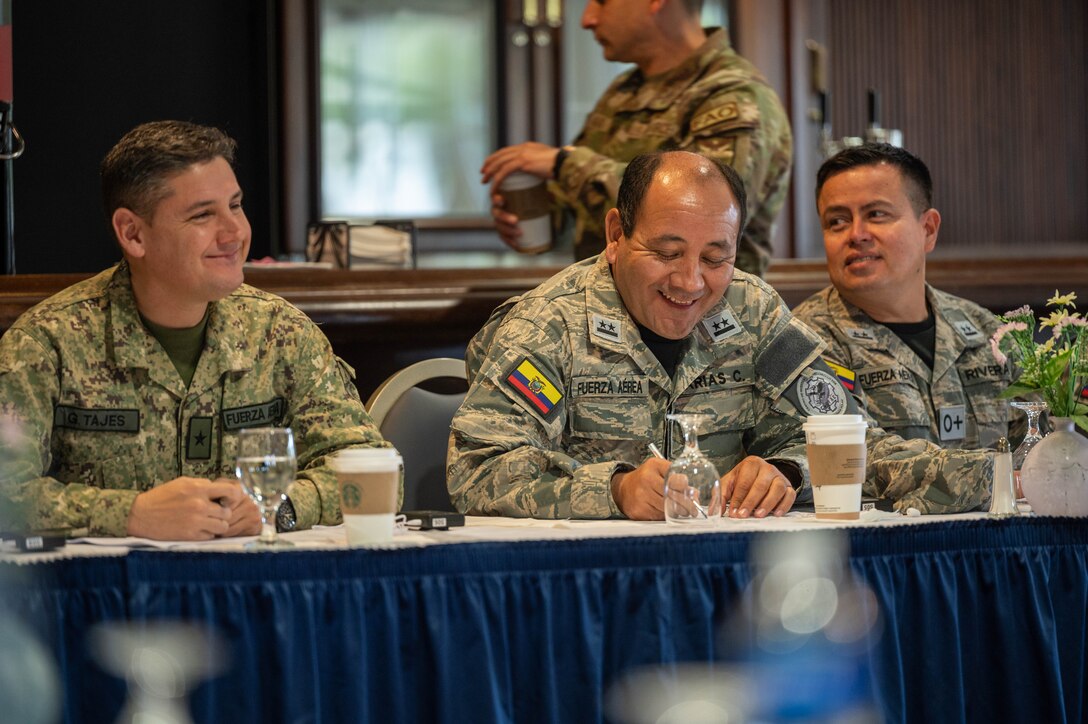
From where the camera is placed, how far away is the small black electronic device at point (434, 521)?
2025mm

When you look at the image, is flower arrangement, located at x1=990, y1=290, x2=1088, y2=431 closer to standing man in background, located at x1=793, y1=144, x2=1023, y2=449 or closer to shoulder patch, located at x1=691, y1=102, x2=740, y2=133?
standing man in background, located at x1=793, y1=144, x2=1023, y2=449

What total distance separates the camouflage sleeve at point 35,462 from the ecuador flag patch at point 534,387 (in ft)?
2.16

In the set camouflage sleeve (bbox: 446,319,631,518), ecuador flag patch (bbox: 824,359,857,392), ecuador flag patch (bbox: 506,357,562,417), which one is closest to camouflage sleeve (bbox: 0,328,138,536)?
camouflage sleeve (bbox: 446,319,631,518)

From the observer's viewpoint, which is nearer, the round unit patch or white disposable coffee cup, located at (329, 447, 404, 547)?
white disposable coffee cup, located at (329, 447, 404, 547)

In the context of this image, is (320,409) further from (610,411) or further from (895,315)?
(895,315)

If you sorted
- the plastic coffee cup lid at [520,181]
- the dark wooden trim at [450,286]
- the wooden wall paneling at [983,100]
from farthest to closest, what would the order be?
the wooden wall paneling at [983,100] → the plastic coffee cup lid at [520,181] → the dark wooden trim at [450,286]

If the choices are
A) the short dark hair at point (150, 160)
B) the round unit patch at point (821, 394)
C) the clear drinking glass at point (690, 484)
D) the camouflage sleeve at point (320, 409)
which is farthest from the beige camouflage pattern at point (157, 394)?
the round unit patch at point (821, 394)

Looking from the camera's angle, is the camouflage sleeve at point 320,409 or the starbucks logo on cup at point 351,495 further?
the camouflage sleeve at point 320,409

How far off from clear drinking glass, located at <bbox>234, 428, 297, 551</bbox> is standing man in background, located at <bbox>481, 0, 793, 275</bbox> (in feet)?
5.17

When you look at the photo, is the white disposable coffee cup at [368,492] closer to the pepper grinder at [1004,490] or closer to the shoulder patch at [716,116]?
the pepper grinder at [1004,490]

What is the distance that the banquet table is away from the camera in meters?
1.68

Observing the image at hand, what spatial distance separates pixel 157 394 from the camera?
2.31 meters

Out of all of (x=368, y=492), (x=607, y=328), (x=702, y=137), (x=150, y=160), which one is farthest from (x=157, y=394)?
(x=702, y=137)

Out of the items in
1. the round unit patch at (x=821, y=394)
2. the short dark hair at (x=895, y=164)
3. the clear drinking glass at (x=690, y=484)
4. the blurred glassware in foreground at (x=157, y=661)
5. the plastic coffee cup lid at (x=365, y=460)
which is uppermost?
the short dark hair at (x=895, y=164)
